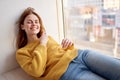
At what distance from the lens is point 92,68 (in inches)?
47.2

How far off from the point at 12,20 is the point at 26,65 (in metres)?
0.39

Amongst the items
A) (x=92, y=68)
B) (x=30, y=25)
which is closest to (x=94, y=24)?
(x=92, y=68)

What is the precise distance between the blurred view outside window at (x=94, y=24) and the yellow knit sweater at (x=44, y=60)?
15.2 inches

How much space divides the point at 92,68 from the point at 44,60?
0.36 meters

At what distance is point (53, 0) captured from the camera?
1587 mm

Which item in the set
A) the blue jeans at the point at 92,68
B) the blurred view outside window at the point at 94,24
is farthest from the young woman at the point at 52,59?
the blurred view outside window at the point at 94,24

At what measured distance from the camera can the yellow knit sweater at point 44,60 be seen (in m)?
1.15

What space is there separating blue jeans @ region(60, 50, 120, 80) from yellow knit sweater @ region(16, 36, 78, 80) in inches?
1.9

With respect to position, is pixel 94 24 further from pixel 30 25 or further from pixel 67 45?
pixel 30 25

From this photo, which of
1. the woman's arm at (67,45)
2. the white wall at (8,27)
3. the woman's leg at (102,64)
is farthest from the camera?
the woman's arm at (67,45)

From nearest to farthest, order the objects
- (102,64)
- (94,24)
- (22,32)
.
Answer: (102,64), (22,32), (94,24)

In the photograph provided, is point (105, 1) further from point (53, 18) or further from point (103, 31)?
point (53, 18)

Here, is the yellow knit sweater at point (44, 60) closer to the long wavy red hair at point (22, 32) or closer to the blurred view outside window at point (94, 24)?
the long wavy red hair at point (22, 32)

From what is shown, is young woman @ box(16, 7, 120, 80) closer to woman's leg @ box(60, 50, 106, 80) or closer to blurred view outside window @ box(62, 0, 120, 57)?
woman's leg @ box(60, 50, 106, 80)
